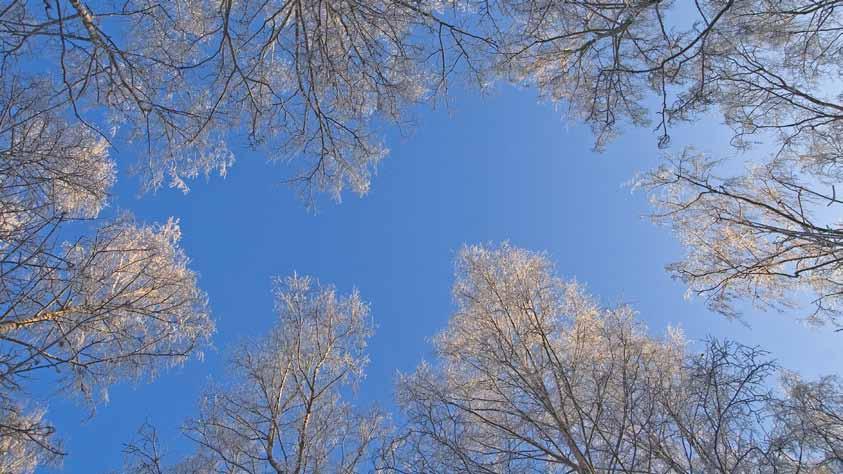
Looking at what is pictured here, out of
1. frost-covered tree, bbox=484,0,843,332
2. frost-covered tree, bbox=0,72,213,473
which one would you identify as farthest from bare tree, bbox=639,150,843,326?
frost-covered tree, bbox=0,72,213,473

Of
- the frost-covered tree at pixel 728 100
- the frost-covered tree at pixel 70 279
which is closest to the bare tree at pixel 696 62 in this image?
the frost-covered tree at pixel 728 100

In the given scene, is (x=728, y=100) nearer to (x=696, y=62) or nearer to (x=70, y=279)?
(x=696, y=62)

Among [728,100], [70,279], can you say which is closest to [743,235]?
[728,100]

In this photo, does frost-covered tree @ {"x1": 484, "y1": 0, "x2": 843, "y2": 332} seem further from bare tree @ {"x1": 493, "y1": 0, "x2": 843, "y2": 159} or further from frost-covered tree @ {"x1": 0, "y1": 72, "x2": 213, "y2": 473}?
frost-covered tree @ {"x1": 0, "y1": 72, "x2": 213, "y2": 473}

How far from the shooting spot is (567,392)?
4.69 m

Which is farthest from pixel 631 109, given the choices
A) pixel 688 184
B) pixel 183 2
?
pixel 183 2

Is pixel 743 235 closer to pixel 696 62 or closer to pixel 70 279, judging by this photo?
pixel 696 62

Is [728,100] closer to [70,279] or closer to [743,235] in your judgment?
[743,235]

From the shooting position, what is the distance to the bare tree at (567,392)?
12.6 ft

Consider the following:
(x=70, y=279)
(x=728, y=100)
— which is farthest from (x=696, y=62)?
(x=70, y=279)

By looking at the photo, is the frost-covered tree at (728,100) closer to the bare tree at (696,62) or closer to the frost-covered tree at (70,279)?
the bare tree at (696,62)

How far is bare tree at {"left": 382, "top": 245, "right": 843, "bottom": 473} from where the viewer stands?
3.83 m

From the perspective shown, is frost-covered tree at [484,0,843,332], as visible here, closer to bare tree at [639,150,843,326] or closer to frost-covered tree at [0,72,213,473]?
bare tree at [639,150,843,326]

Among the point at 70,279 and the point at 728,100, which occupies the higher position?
the point at 728,100
